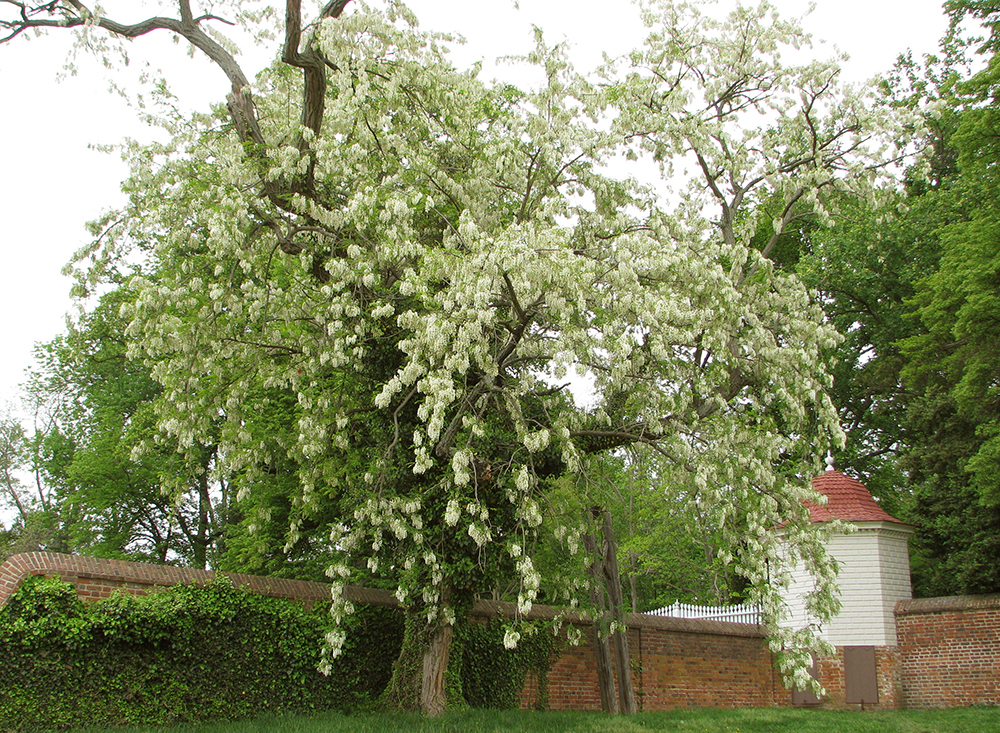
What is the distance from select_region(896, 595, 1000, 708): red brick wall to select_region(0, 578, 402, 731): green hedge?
1103 cm

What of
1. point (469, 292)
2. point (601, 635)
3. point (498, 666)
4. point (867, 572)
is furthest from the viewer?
point (867, 572)

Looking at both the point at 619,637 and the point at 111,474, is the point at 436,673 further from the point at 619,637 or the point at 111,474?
the point at 111,474

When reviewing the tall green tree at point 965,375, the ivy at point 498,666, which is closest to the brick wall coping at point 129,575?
the ivy at point 498,666

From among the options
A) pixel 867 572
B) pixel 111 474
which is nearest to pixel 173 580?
pixel 867 572

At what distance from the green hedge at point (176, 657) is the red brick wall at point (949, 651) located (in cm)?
949

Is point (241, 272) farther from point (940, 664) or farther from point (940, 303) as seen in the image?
point (940, 664)

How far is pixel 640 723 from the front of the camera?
11.6m

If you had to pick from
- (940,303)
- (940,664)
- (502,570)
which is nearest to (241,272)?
(502,570)

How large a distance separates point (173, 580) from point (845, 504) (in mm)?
13854

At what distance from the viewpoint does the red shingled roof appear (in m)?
16.9

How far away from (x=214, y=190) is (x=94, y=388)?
58.3 feet

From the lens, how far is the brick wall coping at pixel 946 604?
1505cm

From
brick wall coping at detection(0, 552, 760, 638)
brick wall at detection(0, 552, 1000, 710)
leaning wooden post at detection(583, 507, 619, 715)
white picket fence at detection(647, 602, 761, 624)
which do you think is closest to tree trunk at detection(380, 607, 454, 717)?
brick wall coping at detection(0, 552, 760, 638)

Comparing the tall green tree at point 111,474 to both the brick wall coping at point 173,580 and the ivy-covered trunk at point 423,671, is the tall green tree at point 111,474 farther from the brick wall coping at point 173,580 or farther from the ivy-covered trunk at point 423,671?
the ivy-covered trunk at point 423,671
